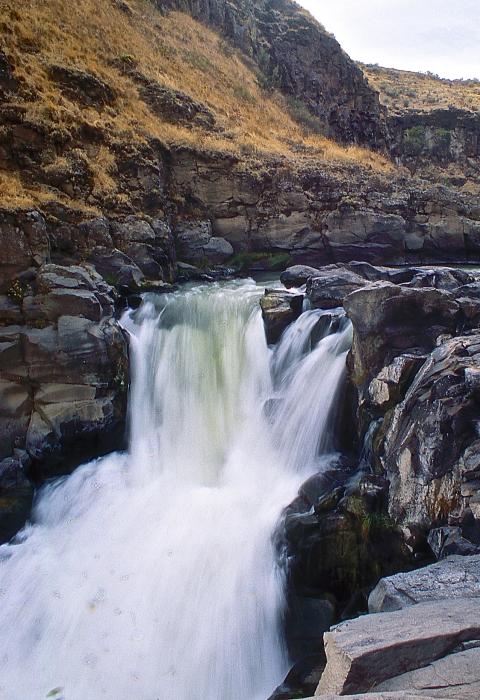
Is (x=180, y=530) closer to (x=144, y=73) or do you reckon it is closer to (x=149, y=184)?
(x=149, y=184)

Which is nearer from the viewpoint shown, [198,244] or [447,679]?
[447,679]

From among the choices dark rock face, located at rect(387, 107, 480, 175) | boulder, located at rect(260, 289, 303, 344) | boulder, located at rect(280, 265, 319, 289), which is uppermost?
dark rock face, located at rect(387, 107, 480, 175)

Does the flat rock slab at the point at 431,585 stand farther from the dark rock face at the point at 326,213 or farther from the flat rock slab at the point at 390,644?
the dark rock face at the point at 326,213

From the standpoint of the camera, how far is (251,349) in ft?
40.8

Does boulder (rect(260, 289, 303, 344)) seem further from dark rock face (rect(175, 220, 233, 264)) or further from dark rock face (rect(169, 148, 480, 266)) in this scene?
dark rock face (rect(169, 148, 480, 266))

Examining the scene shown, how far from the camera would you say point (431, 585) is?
16.4ft

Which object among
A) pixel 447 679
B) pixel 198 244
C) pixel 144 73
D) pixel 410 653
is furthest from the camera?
pixel 144 73

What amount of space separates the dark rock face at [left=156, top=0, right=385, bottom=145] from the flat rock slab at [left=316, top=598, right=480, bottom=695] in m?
32.7

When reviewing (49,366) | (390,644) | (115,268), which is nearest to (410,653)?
(390,644)

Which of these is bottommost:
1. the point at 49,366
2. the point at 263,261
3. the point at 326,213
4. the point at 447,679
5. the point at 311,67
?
the point at 447,679

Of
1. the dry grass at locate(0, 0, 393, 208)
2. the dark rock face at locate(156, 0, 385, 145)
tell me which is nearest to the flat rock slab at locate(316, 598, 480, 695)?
the dry grass at locate(0, 0, 393, 208)

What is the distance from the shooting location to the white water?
22.0 ft

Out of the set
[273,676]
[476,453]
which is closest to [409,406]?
[476,453]

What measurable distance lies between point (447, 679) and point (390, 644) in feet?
1.53
